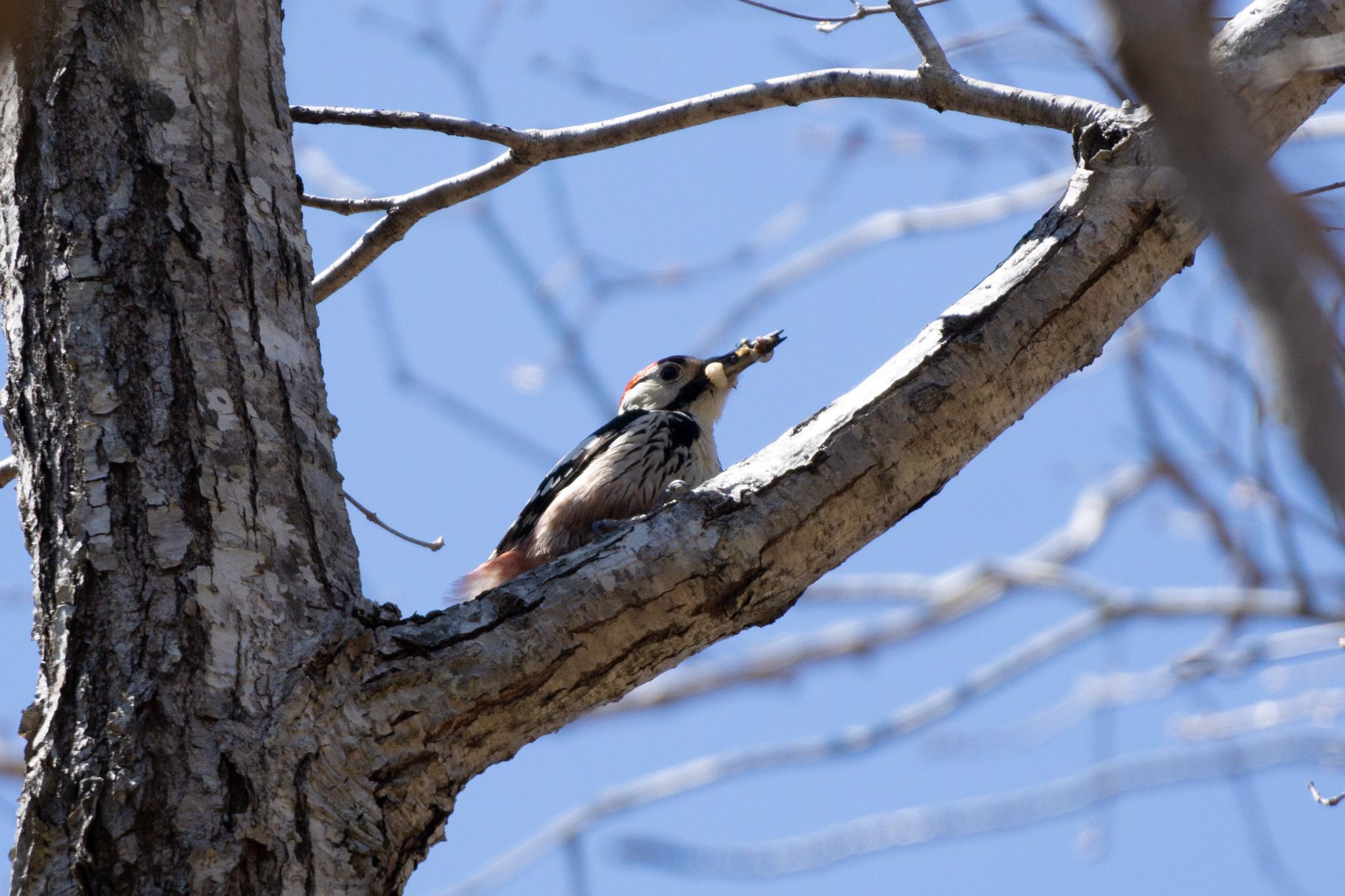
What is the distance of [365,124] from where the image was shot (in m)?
3.24

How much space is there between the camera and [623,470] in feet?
15.8

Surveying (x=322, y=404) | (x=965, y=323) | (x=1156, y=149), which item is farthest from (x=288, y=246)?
(x=1156, y=149)

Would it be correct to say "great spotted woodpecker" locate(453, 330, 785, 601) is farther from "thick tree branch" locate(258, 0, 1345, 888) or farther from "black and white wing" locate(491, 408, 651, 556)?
"thick tree branch" locate(258, 0, 1345, 888)

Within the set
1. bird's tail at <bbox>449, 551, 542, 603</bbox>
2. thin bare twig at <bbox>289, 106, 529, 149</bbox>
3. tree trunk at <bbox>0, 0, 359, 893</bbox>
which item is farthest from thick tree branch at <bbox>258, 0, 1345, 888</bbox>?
bird's tail at <bbox>449, 551, 542, 603</bbox>

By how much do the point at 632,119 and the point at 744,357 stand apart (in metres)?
2.65

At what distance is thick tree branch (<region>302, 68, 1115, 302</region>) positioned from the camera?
2875 millimetres

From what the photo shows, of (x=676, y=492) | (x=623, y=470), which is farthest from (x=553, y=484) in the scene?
(x=676, y=492)

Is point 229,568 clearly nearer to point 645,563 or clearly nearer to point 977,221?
point 645,563

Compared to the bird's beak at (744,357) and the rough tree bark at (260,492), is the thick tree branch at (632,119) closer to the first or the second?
the rough tree bark at (260,492)

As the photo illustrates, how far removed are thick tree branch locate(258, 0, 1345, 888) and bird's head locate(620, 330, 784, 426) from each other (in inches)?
119

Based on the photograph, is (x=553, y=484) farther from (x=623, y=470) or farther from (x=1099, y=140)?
(x=1099, y=140)

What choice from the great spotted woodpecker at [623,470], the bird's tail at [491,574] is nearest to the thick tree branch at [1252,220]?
the great spotted woodpecker at [623,470]

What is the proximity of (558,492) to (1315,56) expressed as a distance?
11.7 ft

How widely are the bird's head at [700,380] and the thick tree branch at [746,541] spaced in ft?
9.90
